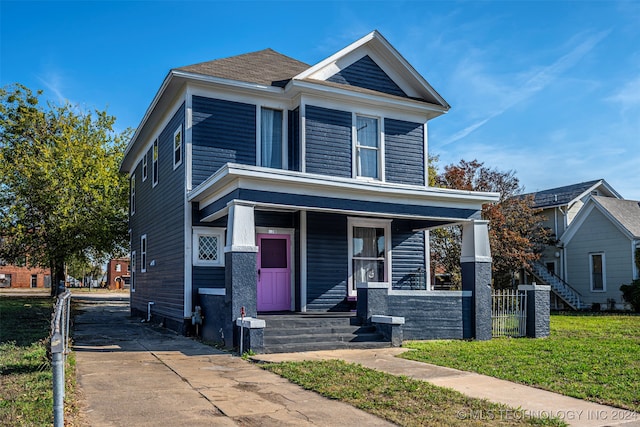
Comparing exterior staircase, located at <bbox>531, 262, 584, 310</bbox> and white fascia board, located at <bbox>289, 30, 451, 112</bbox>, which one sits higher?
white fascia board, located at <bbox>289, 30, 451, 112</bbox>

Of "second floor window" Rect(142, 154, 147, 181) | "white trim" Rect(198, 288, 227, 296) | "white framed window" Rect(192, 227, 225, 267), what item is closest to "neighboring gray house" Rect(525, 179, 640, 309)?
"second floor window" Rect(142, 154, 147, 181)

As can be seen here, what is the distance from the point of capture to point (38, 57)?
12.4m

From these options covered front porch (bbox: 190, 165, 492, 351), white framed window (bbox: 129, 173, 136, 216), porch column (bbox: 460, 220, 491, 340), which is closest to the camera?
covered front porch (bbox: 190, 165, 492, 351)

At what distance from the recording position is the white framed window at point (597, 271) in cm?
2702

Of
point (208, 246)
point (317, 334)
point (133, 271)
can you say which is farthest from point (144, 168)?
point (317, 334)

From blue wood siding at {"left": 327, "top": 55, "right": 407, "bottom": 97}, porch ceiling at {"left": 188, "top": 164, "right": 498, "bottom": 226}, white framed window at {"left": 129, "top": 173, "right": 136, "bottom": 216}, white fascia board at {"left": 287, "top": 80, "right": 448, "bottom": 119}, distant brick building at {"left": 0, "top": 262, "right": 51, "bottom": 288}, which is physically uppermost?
blue wood siding at {"left": 327, "top": 55, "right": 407, "bottom": 97}

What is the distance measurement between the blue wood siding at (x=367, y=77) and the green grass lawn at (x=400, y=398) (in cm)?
873

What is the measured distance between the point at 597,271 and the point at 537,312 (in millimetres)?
16198

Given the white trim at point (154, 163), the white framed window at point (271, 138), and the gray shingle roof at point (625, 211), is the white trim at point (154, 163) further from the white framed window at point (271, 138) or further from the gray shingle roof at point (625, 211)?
the gray shingle roof at point (625, 211)

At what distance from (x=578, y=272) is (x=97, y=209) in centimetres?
2365

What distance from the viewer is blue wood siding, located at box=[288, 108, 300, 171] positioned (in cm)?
1452

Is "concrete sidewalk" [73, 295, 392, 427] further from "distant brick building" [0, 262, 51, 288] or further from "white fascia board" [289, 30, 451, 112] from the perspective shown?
"distant brick building" [0, 262, 51, 288]

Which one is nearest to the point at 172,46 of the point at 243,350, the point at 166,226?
the point at 166,226

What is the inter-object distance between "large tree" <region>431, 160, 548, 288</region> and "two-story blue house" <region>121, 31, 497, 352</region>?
10864 mm
